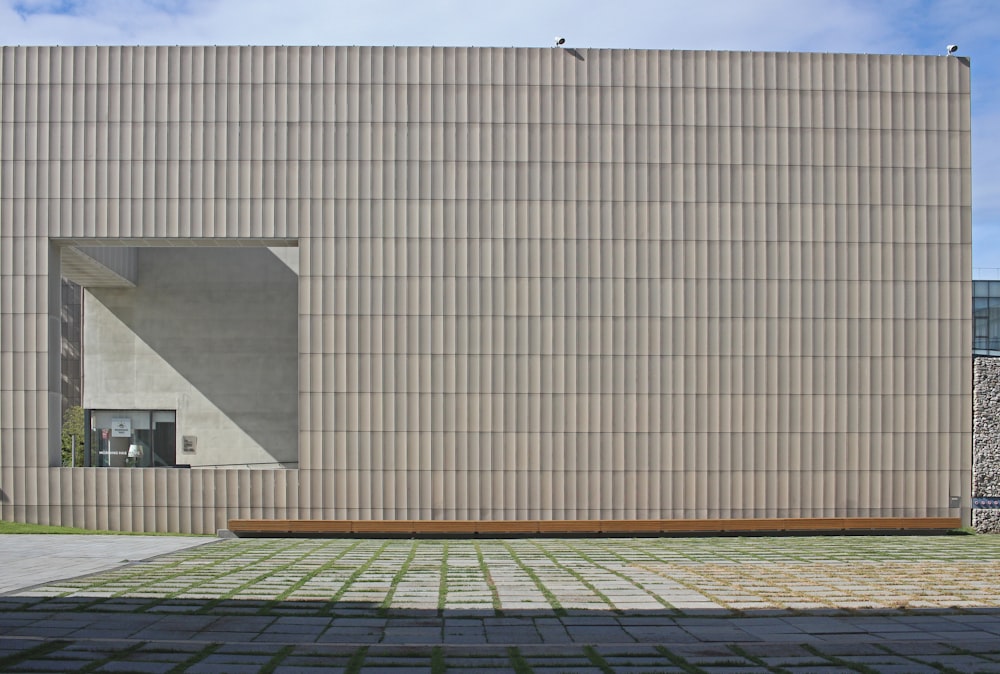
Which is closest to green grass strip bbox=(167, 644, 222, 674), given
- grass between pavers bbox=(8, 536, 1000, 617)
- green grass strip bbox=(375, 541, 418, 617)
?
grass between pavers bbox=(8, 536, 1000, 617)

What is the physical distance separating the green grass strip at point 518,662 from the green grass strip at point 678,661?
1.20m

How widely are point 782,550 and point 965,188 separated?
10428 millimetres

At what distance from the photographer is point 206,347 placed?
26109mm

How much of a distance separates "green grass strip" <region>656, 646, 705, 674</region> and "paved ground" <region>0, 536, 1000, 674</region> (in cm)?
3

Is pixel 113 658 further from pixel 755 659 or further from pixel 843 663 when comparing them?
pixel 843 663

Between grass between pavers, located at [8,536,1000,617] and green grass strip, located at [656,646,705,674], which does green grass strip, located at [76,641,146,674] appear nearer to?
grass between pavers, located at [8,536,1000,617]

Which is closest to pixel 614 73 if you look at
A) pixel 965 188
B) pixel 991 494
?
pixel 965 188

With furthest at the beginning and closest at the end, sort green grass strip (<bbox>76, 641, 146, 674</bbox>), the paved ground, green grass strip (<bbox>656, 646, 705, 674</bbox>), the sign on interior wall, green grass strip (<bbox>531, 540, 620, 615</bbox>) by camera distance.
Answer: the sign on interior wall < green grass strip (<bbox>531, 540, 620, 615</bbox>) < the paved ground < green grass strip (<bbox>656, 646, 705, 674</bbox>) < green grass strip (<bbox>76, 641, 146, 674</bbox>)

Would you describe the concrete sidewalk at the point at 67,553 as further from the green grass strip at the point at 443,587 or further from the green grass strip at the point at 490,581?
the green grass strip at the point at 490,581

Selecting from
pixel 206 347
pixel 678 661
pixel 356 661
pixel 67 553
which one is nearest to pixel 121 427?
pixel 206 347

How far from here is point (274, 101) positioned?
70.2ft

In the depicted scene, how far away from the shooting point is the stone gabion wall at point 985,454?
72.0ft

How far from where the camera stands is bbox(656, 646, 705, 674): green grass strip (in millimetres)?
7472

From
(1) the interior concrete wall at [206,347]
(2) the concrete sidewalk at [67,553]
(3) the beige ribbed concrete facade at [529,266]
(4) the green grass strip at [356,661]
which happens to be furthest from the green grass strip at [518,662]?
(1) the interior concrete wall at [206,347]
